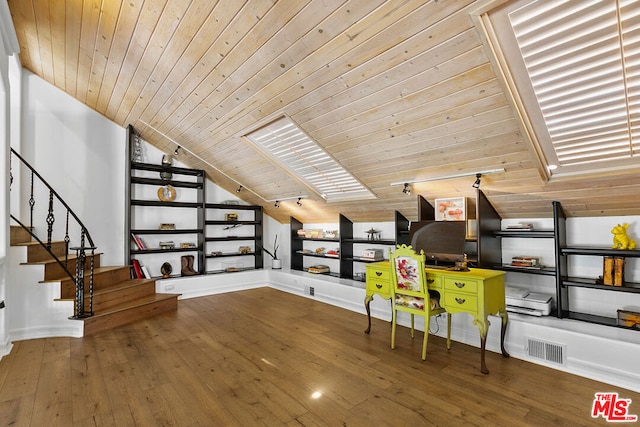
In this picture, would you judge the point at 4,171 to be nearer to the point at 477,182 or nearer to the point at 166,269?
the point at 166,269

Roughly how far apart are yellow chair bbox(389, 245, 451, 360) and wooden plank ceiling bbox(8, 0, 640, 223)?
0.95 m

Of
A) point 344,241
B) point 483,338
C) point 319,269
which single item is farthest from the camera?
point 319,269

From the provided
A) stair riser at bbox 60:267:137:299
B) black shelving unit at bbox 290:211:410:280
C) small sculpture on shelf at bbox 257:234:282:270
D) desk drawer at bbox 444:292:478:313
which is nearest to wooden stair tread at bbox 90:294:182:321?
stair riser at bbox 60:267:137:299

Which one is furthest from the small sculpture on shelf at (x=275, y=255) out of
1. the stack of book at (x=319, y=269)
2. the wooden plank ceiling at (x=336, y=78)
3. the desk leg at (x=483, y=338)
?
the desk leg at (x=483, y=338)

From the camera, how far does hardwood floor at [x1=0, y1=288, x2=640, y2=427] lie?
78.9 inches

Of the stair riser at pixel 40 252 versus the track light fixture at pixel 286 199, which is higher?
the track light fixture at pixel 286 199

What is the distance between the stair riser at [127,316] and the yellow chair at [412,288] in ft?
10.1

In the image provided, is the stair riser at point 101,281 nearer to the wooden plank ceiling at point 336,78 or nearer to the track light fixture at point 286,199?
the wooden plank ceiling at point 336,78

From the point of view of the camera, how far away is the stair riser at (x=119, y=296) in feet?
12.5

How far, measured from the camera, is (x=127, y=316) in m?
3.88

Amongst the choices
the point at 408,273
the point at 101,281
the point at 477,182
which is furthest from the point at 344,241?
the point at 101,281

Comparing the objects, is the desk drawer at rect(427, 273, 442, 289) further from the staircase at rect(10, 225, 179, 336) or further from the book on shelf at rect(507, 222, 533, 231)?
the staircase at rect(10, 225, 179, 336)

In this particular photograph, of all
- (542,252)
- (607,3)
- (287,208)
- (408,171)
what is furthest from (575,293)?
(287,208)

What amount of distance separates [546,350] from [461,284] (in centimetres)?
87
